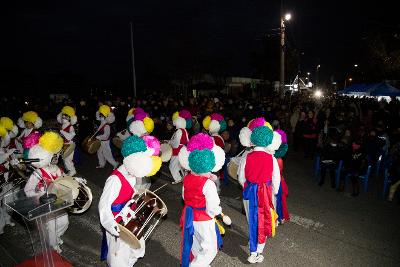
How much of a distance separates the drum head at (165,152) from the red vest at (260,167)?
3.20 metres

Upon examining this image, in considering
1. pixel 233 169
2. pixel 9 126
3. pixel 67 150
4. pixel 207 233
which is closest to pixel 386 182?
pixel 233 169

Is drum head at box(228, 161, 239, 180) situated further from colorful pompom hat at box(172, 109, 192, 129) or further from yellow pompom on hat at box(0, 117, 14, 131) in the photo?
yellow pompom on hat at box(0, 117, 14, 131)

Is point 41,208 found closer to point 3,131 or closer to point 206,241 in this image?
point 206,241

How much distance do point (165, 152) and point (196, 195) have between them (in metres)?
3.75

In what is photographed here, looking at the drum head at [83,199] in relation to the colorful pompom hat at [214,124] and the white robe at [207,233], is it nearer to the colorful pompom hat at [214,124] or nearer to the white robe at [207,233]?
the white robe at [207,233]

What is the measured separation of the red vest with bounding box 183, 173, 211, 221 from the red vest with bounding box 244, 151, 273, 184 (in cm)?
97

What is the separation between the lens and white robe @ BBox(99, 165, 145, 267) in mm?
3422

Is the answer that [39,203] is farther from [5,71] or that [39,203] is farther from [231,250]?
[5,71]

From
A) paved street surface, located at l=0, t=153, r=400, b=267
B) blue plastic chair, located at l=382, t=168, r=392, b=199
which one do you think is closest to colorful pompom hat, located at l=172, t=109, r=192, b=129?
paved street surface, located at l=0, t=153, r=400, b=267

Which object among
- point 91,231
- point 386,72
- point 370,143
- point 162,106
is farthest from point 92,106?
point 386,72

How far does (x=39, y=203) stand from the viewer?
317 centimetres

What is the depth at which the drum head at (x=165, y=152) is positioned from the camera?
7359 millimetres

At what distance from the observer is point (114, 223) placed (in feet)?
11.1

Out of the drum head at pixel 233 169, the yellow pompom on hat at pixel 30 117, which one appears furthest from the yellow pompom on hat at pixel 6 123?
the drum head at pixel 233 169
